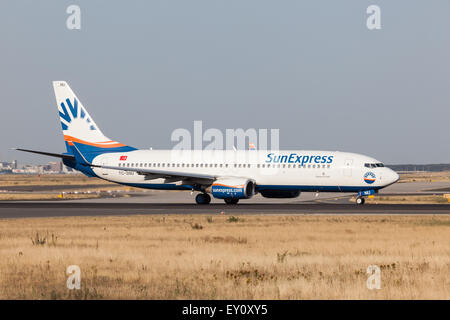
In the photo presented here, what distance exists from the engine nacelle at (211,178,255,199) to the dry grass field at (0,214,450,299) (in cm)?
1590

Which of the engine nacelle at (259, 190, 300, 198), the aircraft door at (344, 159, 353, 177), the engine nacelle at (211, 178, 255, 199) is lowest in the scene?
the engine nacelle at (259, 190, 300, 198)

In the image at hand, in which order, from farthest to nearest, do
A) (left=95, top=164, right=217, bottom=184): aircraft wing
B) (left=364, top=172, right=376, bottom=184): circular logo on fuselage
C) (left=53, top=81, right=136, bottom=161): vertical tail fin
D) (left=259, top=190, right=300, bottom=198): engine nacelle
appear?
(left=53, top=81, right=136, bottom=161): vertical tail fin → (left=259, top=190, right=300, bottom=198): engine nacelle → (left=95, top=164, right=217, bottom=184): aircraft wing → (left=364, top=172, right=376, bottom=184): circular logo on fuselage

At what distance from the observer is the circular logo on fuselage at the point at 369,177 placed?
51.8 m

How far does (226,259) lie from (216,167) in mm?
34671

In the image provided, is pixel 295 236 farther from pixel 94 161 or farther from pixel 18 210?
pixel 94 161

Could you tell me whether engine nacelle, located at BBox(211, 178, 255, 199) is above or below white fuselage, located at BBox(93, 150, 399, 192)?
below

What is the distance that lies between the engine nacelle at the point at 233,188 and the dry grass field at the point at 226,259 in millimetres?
15897

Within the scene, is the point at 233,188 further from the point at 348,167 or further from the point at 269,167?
the point at 348,167

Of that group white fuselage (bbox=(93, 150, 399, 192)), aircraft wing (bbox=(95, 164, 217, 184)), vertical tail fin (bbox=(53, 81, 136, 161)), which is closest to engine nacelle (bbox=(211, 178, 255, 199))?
aircraft wing (bbox=(95, 164, 217, 184))

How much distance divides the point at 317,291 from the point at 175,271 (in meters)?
4.78

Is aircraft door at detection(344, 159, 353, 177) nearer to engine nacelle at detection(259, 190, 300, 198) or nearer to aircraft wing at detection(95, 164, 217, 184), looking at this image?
engine nacelle at detection(259, 190, 300, 198)

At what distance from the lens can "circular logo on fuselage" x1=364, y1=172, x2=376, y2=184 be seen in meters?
51.8

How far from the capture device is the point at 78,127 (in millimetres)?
61500
